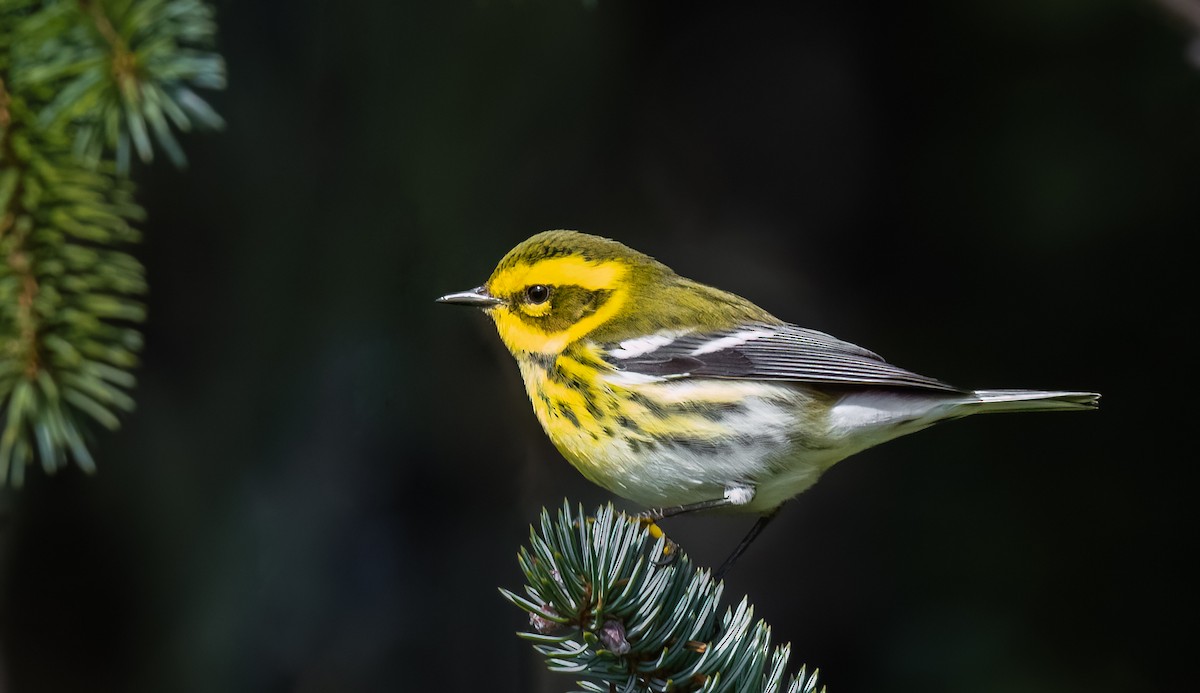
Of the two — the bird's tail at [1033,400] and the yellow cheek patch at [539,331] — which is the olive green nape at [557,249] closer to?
the yellow cheek patch at [539,331]

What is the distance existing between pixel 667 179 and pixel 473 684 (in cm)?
180

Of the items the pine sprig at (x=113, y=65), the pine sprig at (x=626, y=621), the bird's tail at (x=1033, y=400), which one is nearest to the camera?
the pine sprig at (x=626, y=621)

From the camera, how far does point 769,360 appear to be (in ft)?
7.98

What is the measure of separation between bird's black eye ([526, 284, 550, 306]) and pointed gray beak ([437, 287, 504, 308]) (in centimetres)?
7

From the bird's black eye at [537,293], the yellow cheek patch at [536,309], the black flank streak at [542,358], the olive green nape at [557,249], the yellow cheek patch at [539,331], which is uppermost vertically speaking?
the olive green nape at [557,249]

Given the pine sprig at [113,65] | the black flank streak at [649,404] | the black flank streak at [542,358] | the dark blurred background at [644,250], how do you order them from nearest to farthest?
the pine sprig at [113,65] → the black flank streak at [649,404] → the black flank streak at [542,358] → the dark blurred background at [644,250]

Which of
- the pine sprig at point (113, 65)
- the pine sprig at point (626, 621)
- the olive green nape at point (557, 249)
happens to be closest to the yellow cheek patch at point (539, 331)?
the olive green nape at point (557, 249)

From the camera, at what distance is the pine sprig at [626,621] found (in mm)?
1577

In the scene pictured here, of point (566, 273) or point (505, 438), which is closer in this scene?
point (566, 273)

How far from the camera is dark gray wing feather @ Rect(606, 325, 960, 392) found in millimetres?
2311

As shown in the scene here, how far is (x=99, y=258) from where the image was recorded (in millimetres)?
1911

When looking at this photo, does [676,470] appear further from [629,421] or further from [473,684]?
[473,684]

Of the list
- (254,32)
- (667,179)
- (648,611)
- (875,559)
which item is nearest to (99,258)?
(254,32)

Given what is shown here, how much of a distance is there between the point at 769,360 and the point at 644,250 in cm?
128
